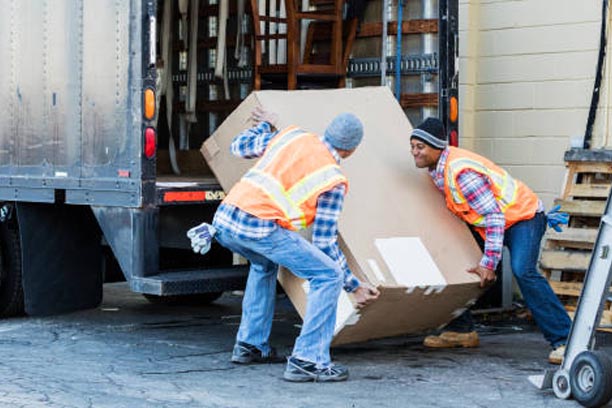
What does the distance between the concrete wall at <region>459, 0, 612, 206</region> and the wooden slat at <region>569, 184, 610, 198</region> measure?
1.59 ft

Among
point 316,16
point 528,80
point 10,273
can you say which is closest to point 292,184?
point 316,16

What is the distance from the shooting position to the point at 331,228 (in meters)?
7.27

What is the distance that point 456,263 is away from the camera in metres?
7.85

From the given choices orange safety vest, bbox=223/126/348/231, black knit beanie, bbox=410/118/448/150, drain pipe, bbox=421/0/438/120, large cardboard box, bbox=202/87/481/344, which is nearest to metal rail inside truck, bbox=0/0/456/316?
drain pipe, bbox=421/0/438/120

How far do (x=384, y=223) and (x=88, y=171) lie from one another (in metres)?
1.82

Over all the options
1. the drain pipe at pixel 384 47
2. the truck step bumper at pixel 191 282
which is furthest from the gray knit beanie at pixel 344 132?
the drain pipe at pixel 384 47

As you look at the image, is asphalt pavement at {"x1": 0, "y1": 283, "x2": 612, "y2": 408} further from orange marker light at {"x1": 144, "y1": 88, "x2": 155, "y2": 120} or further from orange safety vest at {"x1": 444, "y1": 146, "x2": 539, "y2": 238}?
orange marker light at {"x1": 144, "y1": 88, "x2": 155, "y2": 120}

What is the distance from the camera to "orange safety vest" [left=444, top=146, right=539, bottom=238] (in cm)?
784

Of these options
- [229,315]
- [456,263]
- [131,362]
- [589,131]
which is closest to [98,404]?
[131,362]

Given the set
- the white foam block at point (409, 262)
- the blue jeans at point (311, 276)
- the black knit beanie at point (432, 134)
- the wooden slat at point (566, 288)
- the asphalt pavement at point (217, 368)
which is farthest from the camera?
the wooden slat at point (566, 288)

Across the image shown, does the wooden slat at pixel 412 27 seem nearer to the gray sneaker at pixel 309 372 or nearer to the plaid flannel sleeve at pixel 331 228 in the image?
the plaid flannel sleeve at pixel 331 228

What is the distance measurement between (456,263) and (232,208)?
4.56 ft

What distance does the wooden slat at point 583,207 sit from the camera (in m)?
9.50

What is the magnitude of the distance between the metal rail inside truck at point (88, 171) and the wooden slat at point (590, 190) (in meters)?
1.43
